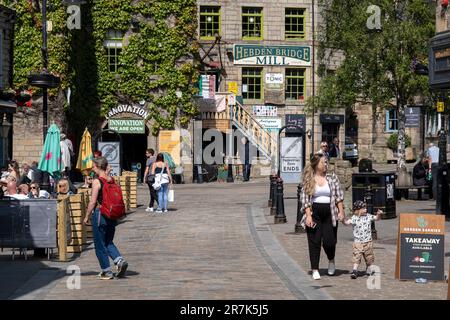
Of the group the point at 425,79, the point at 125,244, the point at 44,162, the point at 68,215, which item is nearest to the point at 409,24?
the point at 425,79

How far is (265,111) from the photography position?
5469 centimetres

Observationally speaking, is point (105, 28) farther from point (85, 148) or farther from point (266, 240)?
point (266, 240)

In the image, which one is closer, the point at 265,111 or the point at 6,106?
the point at 6,106

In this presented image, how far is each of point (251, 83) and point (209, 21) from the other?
11.6 ft

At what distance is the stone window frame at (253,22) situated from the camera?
54.7 m

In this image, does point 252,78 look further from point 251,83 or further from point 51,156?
point 51,156

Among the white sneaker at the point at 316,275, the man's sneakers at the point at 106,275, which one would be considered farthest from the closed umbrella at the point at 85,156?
the white sneaker at the point at 316,275

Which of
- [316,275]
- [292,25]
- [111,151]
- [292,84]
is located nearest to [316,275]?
[316,275]

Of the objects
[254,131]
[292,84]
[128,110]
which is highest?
[292,84]

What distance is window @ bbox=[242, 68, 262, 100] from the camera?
5481cm

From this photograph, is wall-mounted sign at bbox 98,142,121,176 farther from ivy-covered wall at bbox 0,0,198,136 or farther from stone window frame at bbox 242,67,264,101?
stone window frame at bbox 242,67,264,101

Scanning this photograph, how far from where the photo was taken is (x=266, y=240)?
2217 cm

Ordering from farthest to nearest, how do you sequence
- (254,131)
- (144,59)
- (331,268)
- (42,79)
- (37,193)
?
1. (254,131)
2. (144,59)
3. (42,79)
4. (37,193)
5. (331,268)

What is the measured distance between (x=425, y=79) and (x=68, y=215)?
18.9 m
